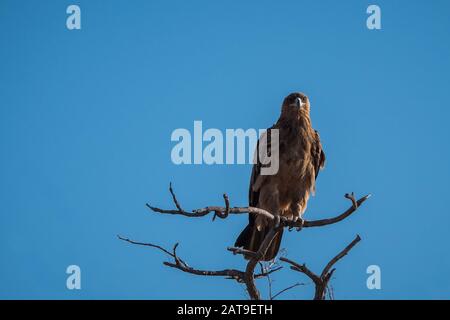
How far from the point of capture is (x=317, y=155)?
966 cm

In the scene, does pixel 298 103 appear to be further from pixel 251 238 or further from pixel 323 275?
pixel 323 275

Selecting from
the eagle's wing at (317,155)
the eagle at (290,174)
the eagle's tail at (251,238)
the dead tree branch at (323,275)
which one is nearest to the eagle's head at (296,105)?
the eagle at (290,174)

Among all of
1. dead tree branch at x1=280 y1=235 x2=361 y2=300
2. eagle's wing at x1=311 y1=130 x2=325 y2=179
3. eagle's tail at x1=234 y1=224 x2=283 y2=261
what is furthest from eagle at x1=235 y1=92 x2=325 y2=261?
dead tree branch at x1=280 y1=235 x2=361 y2=300

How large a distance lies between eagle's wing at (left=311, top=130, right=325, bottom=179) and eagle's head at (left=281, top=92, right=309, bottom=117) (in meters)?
0.36

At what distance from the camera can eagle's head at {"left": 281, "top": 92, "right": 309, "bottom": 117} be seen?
987cm

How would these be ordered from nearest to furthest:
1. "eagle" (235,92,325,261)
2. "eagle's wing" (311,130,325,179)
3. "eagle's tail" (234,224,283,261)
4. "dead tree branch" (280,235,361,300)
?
1. "dead tree branch" (280,235,361,300)
2. "eagle's tail" (234,224,283,261)
3. "eagle" (235,92,325,261)
4. "eagle's wing" (311,130,325,179)

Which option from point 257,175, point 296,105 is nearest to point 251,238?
point 257,175

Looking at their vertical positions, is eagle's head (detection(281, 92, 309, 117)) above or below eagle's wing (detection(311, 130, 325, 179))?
above

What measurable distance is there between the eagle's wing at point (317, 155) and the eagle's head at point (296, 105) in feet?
1.17

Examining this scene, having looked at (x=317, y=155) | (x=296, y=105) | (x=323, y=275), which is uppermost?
(x=296, y=105)

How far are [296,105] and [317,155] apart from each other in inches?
25.6

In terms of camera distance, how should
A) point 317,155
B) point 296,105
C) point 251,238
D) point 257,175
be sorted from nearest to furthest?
point 251,238 → point 257,175 → point 317,155 → point 296,105

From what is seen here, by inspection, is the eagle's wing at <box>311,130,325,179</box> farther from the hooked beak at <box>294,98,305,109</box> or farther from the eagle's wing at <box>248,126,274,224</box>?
the eagle's wing at <box>248,126,274,224</box>
